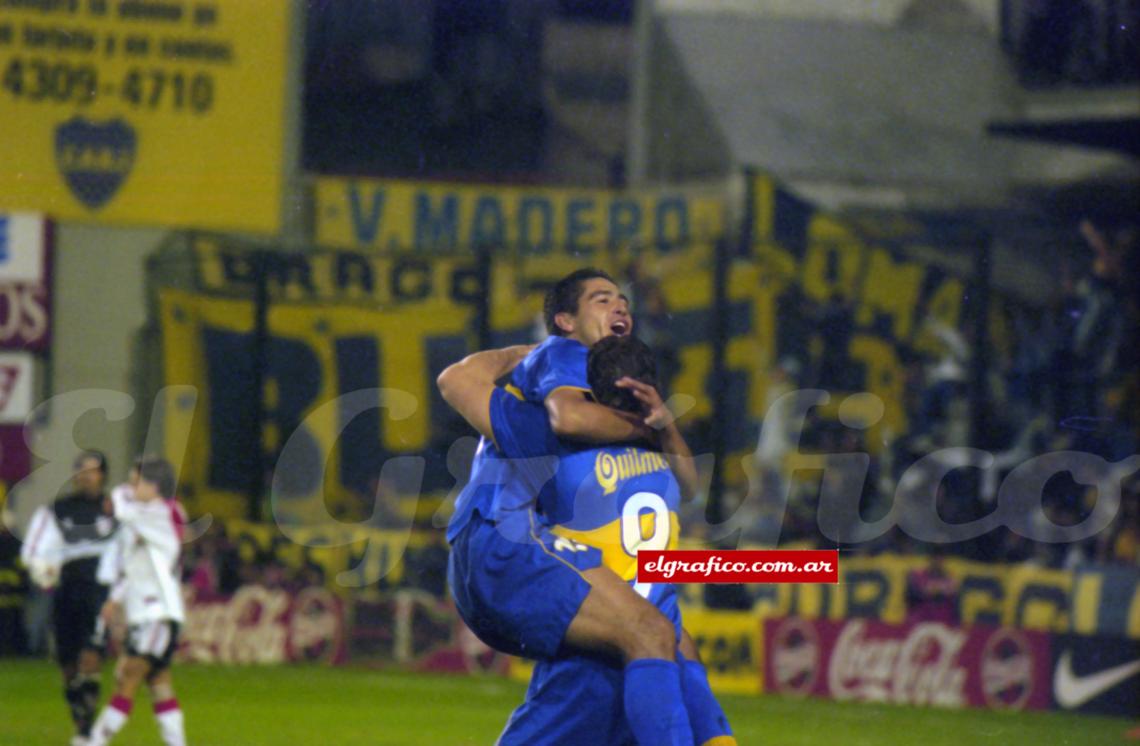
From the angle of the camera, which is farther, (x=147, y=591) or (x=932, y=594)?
(x=932, y=594)

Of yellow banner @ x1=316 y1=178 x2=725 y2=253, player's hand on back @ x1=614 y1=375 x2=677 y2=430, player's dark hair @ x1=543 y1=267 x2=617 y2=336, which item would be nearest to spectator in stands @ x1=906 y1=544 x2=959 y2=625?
yellow banner @ x1=316 y1=178 x2=725 y2=253

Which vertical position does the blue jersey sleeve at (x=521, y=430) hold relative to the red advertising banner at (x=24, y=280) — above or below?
above

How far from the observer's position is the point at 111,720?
940 centimetres

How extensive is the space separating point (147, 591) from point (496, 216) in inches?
407

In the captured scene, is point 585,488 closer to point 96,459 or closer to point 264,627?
point 96,459

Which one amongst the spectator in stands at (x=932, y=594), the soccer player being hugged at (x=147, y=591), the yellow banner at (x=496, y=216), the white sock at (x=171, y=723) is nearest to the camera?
the white sock at (x=171, y=723)

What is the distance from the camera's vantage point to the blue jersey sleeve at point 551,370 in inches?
199


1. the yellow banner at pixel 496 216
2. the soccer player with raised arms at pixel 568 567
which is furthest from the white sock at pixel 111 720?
the yellow banner at pixel 496 216

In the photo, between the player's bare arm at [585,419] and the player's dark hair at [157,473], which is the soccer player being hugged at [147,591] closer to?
the player's dark hair at [157,473]

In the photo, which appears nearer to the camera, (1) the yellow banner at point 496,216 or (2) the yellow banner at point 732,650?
(2) the yellow banner at point 732,650

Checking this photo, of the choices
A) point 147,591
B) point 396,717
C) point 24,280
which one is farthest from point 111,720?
point 24,280

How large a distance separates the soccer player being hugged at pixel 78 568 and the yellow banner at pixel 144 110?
6650mm

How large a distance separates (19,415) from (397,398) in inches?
143

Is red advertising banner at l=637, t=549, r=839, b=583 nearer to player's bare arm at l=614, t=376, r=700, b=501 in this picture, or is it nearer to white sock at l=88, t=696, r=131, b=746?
player's bare arm at l=614, t=376, r=700, b=501
